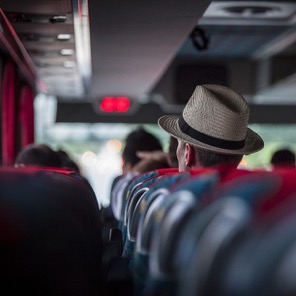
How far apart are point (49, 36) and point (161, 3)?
1.81m

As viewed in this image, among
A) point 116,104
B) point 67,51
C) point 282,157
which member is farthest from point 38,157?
point 116,104

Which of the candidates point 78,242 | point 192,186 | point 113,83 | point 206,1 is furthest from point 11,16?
point 113,83

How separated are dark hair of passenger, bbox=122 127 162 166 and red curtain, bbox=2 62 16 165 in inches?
118

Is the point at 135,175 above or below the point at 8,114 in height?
below

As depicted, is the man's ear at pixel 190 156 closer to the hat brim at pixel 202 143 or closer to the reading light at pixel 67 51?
the hat brim at pixel 202 143

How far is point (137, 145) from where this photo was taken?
6.73 metres

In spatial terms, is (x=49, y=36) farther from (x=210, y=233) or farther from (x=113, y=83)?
(x=210, y=233)

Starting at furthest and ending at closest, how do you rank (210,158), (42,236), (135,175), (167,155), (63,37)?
(63,37) → (167,155) → (135,175) → (210,158) → (42,236)

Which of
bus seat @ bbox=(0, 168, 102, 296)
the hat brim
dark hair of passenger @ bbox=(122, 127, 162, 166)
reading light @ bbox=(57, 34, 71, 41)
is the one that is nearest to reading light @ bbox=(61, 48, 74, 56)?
reading light @ bbox=(57, 34, 71, 41)

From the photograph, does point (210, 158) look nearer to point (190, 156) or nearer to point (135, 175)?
point (190, 156)

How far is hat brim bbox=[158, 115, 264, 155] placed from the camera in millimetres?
3074

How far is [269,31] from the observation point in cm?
957

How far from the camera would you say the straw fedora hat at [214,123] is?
3.11m

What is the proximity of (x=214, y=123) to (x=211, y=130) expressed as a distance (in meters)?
0.04
